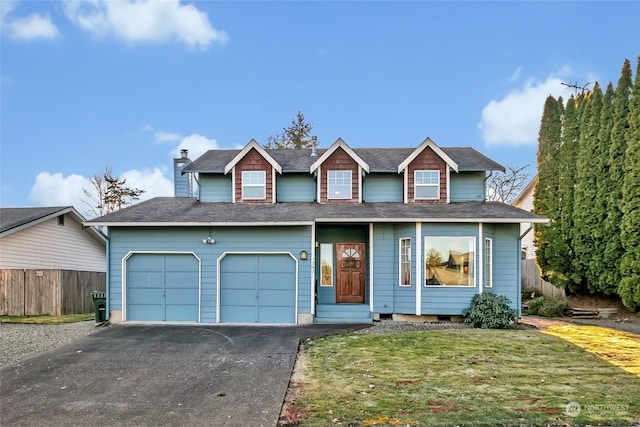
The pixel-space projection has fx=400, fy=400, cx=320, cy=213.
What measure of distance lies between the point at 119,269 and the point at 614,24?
67.3 ft

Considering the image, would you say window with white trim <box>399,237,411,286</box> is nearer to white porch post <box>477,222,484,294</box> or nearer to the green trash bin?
white porch post <box>477,222,484,294</box>

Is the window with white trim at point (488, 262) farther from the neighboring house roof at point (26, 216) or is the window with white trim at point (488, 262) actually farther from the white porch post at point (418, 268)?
the neighboring house roof at point (26, 216)

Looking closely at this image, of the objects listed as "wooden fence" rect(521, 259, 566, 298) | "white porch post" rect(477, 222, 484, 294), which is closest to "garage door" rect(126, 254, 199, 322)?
"white porch post" rect(477, 222, 484, 294)

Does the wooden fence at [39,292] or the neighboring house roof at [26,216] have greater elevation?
the neighboring house roof at [26,216]

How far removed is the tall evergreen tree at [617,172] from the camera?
14.7 metres

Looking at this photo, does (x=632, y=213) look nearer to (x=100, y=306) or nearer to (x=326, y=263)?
(x=326, y=263)

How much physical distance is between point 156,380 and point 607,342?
1030cm

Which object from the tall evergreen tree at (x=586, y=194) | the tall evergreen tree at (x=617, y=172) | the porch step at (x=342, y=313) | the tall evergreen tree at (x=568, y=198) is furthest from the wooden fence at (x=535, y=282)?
the porch step at (x=342, y=313)

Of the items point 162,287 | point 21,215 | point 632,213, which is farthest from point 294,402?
point 21,215

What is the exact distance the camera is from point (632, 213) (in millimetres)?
14008

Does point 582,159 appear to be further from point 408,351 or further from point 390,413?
point 390,413

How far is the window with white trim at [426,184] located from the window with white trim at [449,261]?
7.64ft

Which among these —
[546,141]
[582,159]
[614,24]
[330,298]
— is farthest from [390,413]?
[614,24]

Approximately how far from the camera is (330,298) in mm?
13977
